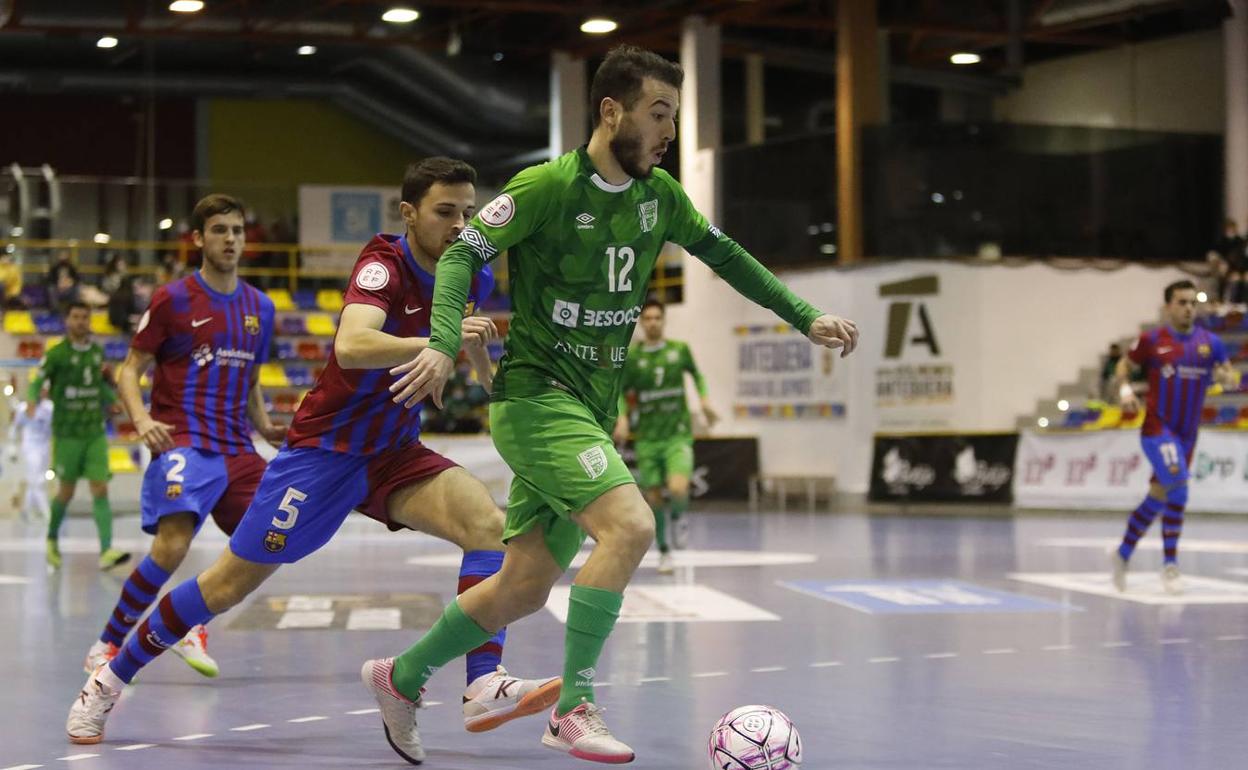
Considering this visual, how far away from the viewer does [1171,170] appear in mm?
27281

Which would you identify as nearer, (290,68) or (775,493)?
(775,493)

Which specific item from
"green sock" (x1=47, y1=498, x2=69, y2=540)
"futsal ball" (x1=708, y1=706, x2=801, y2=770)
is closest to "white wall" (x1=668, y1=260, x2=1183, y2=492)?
"green sock" (x1=47, y1=498, x2=69, y2=540)

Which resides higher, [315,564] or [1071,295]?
[1071,295]

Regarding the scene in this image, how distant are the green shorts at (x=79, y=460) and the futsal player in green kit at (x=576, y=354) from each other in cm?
1023

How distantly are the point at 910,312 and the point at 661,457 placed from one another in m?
12.8

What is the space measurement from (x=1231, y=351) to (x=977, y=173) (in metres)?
4.66

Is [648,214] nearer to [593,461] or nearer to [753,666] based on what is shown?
[593,461]

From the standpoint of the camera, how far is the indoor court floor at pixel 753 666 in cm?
579

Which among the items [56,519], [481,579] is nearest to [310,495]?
[481,579]

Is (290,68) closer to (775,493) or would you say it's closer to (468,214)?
(775,493)

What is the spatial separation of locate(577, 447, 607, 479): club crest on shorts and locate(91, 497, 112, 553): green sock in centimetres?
998

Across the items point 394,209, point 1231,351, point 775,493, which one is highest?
point 394,209

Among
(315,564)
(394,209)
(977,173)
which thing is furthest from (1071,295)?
(315,564)

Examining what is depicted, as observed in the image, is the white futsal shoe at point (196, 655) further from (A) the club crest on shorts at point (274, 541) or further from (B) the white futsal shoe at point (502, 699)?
(B) the white futsal shoe at point (502, 699)
